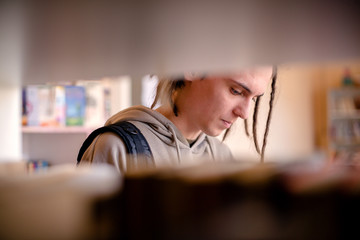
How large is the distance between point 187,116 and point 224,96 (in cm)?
25

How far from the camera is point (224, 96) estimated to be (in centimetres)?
116

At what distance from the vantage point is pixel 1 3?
302mm

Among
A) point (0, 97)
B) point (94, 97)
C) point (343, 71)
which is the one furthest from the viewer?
point (343, 71)

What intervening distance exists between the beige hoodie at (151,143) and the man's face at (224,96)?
0.37 ft

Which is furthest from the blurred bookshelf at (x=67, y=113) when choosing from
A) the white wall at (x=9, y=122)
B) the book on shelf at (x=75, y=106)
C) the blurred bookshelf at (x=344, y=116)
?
the blurred bookshelf at (x=344, y=116)

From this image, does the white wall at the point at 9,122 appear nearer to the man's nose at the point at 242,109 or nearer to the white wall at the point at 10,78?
the white wall at the point at 10,78

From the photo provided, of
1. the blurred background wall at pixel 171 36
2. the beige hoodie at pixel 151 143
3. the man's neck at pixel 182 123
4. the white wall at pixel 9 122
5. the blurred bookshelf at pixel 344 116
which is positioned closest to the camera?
the blurred background wall at pixel 171 36

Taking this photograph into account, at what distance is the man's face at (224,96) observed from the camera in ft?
3.63

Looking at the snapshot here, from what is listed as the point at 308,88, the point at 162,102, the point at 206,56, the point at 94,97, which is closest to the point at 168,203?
the point at 206,56

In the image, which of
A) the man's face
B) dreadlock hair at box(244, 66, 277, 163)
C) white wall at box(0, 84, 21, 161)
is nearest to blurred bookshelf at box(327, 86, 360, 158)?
dreadlock hair at box(244, 66, 277, 163)

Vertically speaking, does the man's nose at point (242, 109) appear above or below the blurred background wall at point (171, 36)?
below

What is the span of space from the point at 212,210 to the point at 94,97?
3158 mm

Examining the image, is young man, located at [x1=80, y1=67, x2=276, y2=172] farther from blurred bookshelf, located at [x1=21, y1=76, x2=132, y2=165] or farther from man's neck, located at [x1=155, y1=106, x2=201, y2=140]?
blurred bookshelf, located at [x1=21, y1=76, x2=132, y2=165]

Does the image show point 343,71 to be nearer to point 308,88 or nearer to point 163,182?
point 308,88
